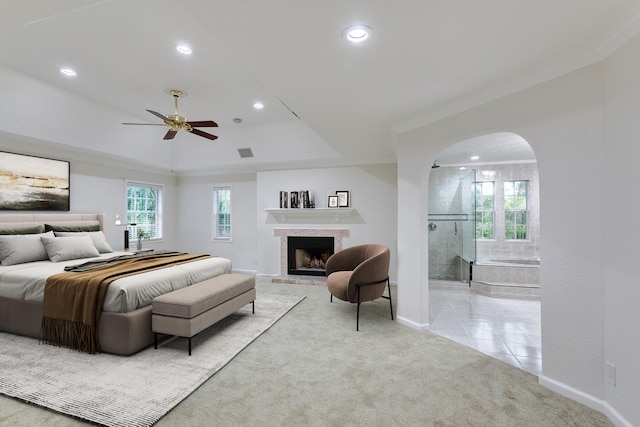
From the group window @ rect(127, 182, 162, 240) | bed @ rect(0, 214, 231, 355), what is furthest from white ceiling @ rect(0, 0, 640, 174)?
bed @ rect(0, 214, 231, 355)

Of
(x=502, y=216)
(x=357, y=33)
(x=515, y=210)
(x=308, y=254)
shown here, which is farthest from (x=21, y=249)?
(x=515, y=210)

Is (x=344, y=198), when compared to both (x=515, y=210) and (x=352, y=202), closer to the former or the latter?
(x=352, y=202)

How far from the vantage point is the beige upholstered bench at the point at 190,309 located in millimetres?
2674

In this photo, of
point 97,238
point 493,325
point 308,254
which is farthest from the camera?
point 308,254

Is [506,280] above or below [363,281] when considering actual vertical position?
below

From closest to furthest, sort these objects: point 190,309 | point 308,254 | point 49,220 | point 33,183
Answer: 1. point 190,309
2. point 33,183
3. point 49,220
4. point 308,254

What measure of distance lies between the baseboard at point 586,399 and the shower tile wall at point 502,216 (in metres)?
4.27

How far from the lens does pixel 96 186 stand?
5414 mm

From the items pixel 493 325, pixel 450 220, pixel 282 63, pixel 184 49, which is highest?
pixel 184 49

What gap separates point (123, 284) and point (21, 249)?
218cm

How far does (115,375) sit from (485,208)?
6495mm

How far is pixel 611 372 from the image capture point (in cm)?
186

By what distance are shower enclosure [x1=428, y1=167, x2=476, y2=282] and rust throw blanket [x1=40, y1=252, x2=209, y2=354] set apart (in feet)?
17.0

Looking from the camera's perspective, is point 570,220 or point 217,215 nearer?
point 570,220
